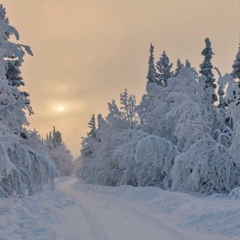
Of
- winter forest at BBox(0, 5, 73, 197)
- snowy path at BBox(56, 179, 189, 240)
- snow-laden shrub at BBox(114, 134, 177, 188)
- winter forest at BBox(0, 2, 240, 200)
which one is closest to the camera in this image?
snowy path at BBox(56, 179, 189, 240)

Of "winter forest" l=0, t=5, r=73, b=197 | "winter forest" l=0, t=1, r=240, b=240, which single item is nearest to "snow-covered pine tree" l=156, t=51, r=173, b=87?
"winter forest" l=0, t=1, r=240, b=240

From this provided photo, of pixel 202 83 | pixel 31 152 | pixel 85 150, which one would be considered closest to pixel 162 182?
pixel 202 83

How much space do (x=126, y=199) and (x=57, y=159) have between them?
69.2 m

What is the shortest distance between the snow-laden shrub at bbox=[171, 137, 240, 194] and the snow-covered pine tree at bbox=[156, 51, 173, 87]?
17.9m

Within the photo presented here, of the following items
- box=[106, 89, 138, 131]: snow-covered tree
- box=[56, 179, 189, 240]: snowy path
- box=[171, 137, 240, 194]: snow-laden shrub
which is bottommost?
box=[56, 179, 189, 240]: snowy path

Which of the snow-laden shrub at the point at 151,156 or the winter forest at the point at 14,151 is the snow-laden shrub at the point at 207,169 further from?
the winter forest at the point at 14,151

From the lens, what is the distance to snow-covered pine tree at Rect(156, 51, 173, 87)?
114 feet

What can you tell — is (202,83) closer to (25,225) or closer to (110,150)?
(110,150)

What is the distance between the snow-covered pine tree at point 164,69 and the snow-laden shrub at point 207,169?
1792cm

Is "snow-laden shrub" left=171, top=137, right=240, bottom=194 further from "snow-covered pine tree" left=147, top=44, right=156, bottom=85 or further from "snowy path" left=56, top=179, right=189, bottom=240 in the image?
"snow-covered pine tree" left=147, top=44, right=156, bottom=85

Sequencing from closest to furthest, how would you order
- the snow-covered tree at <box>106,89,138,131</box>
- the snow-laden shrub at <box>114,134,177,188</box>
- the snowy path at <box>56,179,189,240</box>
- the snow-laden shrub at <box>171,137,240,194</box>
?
the snowy path at <box>56,179,189,240</box>, the snow-laden shrub at <box>171,137,240,194</box>, the snow-laden shrub at <box>114,134,177,188</box>, the snow-covered tree at <box>106,89,138,131</box>

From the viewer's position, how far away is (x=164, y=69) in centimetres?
3503

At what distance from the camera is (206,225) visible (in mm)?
9211

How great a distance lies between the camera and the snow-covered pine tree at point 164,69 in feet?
114
